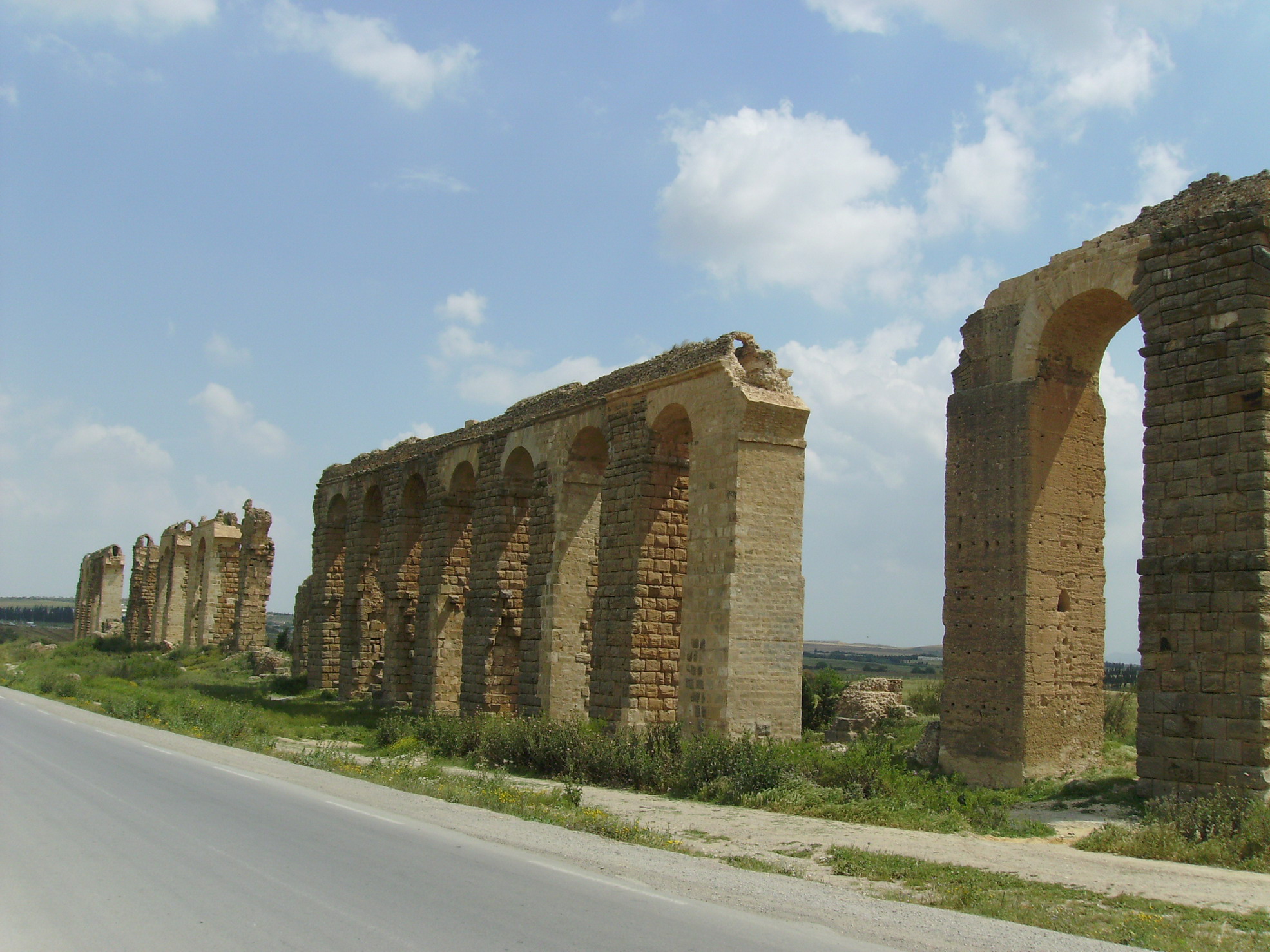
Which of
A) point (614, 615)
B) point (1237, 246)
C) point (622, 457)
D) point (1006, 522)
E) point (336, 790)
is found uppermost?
point (1237, 246)

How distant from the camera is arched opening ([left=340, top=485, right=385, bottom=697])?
26359mm

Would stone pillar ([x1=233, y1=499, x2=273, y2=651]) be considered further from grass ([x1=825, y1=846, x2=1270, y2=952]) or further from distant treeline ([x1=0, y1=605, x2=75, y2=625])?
distant treeline ([x1=0, y1=605, x2=75, y2=625])

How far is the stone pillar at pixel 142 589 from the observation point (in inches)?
1875

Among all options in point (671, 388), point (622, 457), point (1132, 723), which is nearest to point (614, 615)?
point (622, 457)

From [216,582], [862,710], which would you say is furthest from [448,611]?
[216,582]

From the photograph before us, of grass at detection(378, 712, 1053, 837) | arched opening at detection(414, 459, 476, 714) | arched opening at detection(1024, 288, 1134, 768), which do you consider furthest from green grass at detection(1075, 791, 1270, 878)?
arched opening at detection(414, 459, 476, 714)

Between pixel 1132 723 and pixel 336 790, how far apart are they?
1236 centimetres

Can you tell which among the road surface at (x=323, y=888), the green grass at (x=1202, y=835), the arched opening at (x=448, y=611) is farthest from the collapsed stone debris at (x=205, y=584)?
the green grass at (x=1202, y=835)

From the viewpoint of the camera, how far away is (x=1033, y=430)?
1326cm

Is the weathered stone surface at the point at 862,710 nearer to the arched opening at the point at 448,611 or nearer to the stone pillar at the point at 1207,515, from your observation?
the stone pillar at the point at 1207,515

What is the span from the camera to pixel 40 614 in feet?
453

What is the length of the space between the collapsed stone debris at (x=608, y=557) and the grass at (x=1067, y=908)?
20.0 ft

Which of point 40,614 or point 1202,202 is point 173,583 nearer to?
point 1202,202

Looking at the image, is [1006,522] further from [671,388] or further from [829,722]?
[829,722]
